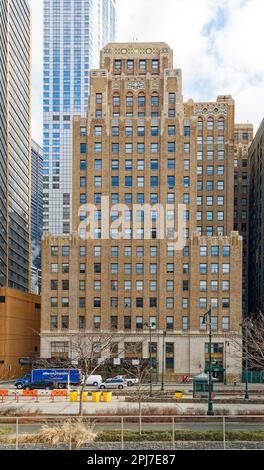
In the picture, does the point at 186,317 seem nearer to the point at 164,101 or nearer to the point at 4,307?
the point at 4,307

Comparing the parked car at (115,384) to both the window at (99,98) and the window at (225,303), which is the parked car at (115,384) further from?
the window at (99,98)

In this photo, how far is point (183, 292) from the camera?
84062mm

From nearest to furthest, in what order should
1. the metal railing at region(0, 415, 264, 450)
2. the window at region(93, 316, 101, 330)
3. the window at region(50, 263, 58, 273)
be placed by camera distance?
the metal railing at region(0, 415, 264, 450) < the window at region(93, 316, 101, 330) < the window at region(50, 263, 58, 273)

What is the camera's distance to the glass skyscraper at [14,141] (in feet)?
447

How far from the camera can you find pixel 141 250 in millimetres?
84812

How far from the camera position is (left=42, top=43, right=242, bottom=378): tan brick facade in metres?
82.9

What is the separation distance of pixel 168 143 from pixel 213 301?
25.6 m

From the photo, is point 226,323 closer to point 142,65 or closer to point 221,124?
point 142,65

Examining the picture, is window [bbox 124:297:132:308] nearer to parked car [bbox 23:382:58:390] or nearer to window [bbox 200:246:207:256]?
window [bbox 200:246:207:256]

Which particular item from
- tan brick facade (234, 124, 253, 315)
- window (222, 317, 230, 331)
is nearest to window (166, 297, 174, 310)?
window (222, 317, 230, 331)

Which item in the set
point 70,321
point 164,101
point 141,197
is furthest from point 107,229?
point 164,101

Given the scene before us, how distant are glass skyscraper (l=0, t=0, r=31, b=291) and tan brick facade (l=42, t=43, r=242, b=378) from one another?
47.3 metres

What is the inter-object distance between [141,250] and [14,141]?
3179 inches

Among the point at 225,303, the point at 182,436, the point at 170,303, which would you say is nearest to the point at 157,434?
the point at 182,436
